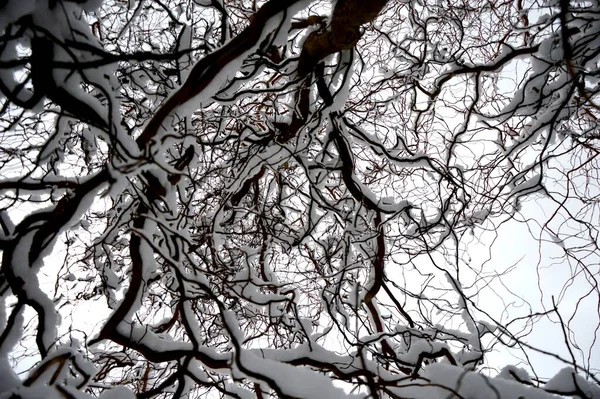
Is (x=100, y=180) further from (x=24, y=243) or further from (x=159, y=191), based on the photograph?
(x=24, y=243)

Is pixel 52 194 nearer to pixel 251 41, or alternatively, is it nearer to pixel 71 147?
pixel 71 147

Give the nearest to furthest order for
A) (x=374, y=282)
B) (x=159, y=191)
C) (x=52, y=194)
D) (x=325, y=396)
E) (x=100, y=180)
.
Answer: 1. (x=325, y=396)
2. (x=100, y=180)
3. (x=159, y=191)
4. (x=52, y=194)
5. (x=374, y=282)

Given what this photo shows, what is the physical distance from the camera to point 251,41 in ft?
4.33

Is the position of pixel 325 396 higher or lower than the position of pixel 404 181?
lower

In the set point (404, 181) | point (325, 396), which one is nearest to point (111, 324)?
point (325, 396)

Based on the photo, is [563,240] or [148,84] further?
[148,84]

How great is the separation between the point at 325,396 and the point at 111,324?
1327mm

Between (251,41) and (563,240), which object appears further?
(563,240)

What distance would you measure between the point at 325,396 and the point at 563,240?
82.9 inches

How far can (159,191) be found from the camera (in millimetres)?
1447

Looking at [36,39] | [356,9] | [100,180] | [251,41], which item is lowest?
[100,180]

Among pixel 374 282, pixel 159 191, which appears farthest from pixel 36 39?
pixel 374 282

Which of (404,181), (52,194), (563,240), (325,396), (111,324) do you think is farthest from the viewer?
(404,181)

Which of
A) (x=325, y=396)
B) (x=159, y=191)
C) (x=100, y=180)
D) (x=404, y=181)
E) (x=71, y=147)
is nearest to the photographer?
(x=325, y=396)
